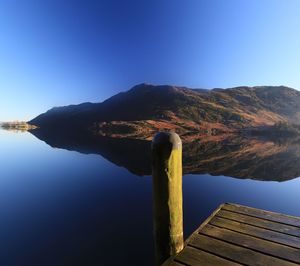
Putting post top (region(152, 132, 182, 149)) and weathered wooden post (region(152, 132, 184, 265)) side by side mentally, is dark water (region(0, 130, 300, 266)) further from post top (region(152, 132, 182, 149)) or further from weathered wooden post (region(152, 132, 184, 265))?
post top (region(152, 132, 182, 149))

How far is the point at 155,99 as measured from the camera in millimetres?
126500

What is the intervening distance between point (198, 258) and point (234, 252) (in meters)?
0.50

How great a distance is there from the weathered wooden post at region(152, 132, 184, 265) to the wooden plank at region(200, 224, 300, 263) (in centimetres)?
65

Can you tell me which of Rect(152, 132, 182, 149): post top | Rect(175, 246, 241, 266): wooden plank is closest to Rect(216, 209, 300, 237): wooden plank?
Rect(175, 246, 241, 266): wooden plank

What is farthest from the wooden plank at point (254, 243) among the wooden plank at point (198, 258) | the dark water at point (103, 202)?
the dark water at point (103, 202)

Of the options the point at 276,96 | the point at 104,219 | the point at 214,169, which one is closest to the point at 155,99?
the point at 276,96

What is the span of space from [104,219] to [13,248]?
268 centimetres

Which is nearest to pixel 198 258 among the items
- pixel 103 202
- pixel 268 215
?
pixel 268 215

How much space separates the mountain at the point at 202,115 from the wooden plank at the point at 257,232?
5288 centimetres

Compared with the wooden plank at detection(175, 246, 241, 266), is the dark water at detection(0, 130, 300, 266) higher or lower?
lower

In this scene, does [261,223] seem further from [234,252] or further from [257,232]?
[234,252]

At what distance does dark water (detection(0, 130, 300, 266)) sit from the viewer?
19.6 ft

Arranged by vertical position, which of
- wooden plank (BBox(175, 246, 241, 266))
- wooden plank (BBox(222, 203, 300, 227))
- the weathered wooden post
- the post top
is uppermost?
the post top

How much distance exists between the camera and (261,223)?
394 centimetres
